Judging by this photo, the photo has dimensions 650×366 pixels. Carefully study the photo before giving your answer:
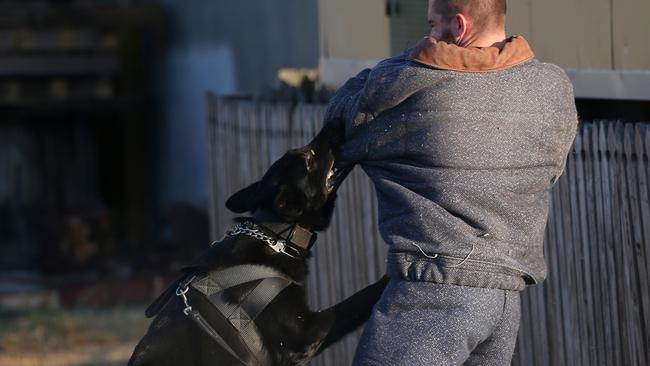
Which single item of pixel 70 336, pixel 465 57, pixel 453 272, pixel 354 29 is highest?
pixel 354 29

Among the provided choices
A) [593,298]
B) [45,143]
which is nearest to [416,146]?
[593,298]

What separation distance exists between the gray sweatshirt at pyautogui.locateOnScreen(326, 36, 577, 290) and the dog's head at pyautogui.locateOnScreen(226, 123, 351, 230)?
0.41 metres

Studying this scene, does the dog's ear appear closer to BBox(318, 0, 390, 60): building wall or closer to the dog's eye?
the dog's eye

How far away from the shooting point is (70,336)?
931cm

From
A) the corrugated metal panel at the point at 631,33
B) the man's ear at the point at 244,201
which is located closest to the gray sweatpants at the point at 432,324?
the man's ear at the point at 244,201

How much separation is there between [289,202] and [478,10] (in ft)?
3.11

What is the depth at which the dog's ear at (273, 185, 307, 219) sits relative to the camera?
406 cm

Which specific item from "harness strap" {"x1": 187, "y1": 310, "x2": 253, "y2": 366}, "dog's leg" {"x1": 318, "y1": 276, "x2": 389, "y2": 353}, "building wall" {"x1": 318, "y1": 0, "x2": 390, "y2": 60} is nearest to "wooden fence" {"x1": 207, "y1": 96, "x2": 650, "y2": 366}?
"dog's leg" {"x1": 318, "y1": 276, "x2": 389, "y2": 353}

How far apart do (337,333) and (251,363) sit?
1.01 ft

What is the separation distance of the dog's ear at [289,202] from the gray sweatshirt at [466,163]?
53cm

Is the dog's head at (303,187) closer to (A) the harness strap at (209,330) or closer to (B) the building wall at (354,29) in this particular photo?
(A) the harness strap at (209,330)

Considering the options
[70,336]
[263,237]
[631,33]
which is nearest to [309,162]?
[263,237]

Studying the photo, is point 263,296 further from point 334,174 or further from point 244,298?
point 334,174

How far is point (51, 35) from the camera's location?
14.8m
